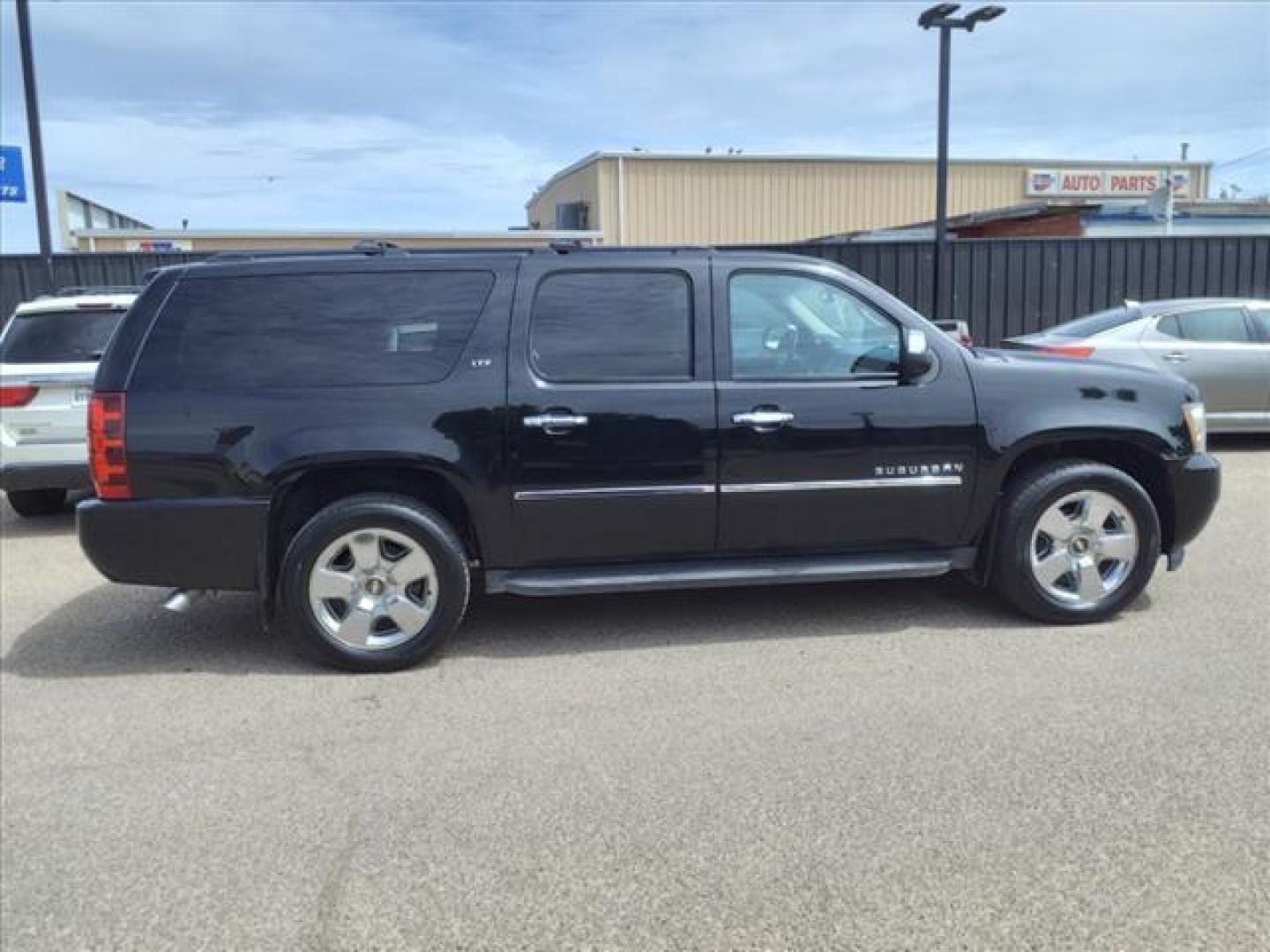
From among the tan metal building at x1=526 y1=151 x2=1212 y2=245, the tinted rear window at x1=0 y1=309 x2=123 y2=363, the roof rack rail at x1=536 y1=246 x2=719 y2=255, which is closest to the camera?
the roof rack rail at x1=536 y1=246 x2=719 y2=255

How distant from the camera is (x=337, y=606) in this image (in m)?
4.75

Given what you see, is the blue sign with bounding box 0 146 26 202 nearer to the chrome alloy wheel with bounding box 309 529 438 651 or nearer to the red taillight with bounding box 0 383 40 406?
the red taillight with bounding box 0 383 40 406

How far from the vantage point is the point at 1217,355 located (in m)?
10.3

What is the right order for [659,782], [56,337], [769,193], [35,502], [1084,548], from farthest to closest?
1. [769,193]
2. [35,502]
3. [56,337]
4. [1084,548]
5. [659,782]

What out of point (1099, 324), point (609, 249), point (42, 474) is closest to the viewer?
point (609, 249)

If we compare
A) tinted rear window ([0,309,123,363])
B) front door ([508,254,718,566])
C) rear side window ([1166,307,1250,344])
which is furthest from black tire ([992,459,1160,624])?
tinted rear window ([0,309,123,363])

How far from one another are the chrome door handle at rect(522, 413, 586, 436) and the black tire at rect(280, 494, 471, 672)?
1.98 feet

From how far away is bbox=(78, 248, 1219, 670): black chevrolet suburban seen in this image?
4625mm

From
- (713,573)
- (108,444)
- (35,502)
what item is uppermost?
(108,444)

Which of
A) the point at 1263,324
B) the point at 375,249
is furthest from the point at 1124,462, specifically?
the point at 1263,324

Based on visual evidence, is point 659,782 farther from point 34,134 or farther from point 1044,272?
point 1044,272

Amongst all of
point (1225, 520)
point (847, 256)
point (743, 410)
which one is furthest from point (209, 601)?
point (847, 256)

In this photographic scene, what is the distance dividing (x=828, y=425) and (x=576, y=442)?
3.82 ft

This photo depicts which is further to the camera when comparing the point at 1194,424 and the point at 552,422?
the point at 1194,424
